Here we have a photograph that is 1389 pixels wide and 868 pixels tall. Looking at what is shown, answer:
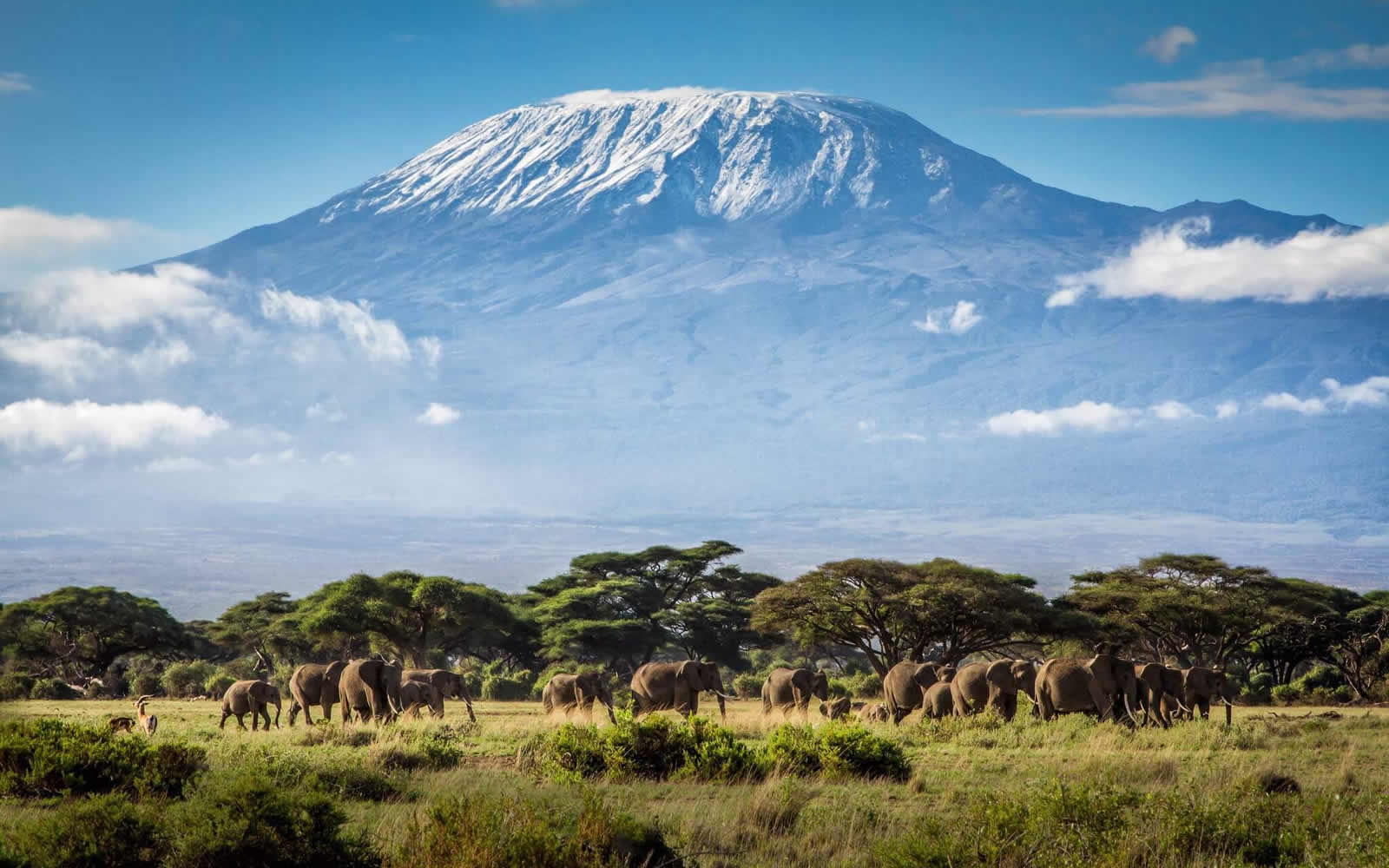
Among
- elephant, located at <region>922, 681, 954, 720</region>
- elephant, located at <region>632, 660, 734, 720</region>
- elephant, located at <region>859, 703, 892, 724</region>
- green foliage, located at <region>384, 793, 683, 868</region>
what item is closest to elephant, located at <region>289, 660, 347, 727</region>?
elephant, located at <region>632, 660, 734, 720</region>

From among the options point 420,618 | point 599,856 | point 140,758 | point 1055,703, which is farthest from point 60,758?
point 420,618

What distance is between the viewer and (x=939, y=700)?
24562 mm

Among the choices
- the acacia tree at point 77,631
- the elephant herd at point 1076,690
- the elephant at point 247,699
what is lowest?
the acacia tree at point 77,631

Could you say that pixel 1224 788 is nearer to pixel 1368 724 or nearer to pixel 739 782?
pixel 739 782

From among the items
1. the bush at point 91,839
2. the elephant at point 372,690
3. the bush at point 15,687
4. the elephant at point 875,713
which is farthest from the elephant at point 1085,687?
the bush at point 15,687

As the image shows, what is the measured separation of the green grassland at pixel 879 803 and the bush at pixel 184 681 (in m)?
A: 22.2

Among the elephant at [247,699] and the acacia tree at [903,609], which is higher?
the acacia tree at [903,609]

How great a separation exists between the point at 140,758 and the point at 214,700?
79.3ft

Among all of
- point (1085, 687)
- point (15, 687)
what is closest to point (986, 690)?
point (1085, 687)

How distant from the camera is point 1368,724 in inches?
970

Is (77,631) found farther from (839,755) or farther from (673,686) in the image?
(839,755)

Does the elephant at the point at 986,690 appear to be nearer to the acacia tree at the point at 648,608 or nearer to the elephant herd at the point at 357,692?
the elephant herd at the point at 357,692

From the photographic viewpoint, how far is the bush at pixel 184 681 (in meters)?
41.5

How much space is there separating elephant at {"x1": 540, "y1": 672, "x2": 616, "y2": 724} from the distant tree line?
13.2m
